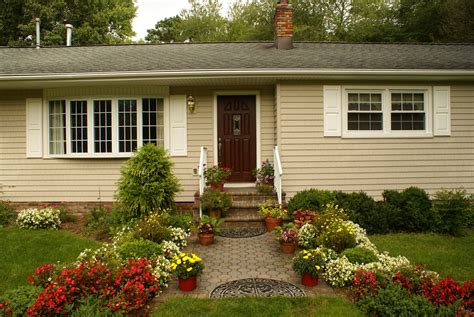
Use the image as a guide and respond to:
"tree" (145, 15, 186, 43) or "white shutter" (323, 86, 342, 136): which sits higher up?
"tree" (145, 15, 186, 43)

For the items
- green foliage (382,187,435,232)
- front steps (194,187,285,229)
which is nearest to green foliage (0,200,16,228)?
front steps (194,187,285,229)

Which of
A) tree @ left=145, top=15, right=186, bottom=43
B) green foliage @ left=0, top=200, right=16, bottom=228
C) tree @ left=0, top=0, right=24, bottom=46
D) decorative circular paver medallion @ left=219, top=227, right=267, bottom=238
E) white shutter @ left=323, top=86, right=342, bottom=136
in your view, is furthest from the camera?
tree @ left=145, top=15, right=186, bottom=43

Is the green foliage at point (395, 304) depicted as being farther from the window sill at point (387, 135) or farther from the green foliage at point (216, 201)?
the window sill at point (387, 135)

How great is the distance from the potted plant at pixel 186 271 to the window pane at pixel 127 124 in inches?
185

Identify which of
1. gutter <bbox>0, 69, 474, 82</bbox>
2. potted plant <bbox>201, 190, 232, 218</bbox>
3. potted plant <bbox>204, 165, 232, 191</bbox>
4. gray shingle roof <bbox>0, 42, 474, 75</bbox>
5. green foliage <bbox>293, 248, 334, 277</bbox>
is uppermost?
gray shingle roof <bbox>0, 42, 474, 75</bbox>

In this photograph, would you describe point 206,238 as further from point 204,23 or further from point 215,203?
point 204,23

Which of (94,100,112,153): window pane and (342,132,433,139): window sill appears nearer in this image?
(342,132,433,139): window sill

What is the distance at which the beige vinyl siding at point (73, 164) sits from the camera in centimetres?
827

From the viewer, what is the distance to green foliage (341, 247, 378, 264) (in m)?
4.54

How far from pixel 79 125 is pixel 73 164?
939mm

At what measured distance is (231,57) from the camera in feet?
28.4

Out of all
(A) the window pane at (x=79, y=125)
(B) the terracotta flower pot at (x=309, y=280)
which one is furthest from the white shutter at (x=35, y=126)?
(B) the terracotta flower pot at (x=309, y=280)

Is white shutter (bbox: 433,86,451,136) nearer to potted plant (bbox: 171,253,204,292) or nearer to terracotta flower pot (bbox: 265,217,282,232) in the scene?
terracotta flower pot (bbox: 265,217,282,232)

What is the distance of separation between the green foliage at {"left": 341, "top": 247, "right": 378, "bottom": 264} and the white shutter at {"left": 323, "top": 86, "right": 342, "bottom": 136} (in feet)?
12.1
